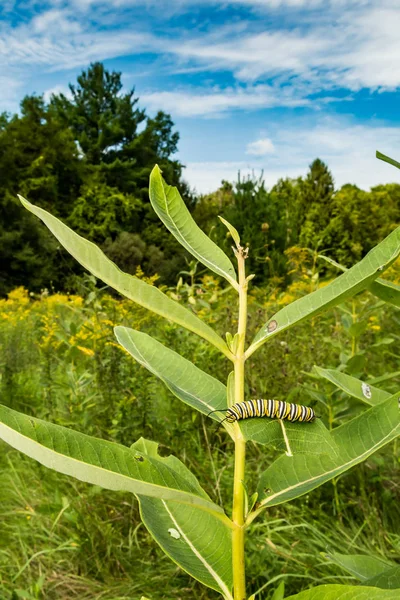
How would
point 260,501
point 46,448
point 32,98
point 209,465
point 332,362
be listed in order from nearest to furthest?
1. point 46,448
2. point 260,501
3. point 209,465
4. point 332,362
5. point 32,98

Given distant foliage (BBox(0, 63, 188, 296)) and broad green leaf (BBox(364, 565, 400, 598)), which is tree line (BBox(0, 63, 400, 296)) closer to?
distant foliage (BBox(0, 63, 188, 296))

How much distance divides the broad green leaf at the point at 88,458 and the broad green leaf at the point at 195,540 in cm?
14

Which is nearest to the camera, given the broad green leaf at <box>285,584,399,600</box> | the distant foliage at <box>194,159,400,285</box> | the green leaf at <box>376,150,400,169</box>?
the broad green leaf at <box>285,584,399,600</box>

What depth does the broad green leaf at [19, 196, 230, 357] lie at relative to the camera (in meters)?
0.57

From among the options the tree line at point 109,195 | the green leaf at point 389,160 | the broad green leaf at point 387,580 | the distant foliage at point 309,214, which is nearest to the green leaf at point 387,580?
the broad green leaf at point 387,580

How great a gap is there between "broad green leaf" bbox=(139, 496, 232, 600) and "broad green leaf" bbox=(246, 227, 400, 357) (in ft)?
0.82

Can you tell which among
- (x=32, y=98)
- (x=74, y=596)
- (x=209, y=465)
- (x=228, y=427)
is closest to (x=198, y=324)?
(x=228, y=427)

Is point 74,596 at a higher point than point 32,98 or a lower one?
lower

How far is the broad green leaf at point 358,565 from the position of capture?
75 centimetres

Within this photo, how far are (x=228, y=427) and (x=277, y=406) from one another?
92mm

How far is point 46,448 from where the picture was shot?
1.58ft

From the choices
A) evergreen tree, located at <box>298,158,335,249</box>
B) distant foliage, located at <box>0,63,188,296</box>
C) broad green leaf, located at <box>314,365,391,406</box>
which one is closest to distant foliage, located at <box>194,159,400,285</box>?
evergreen tree, located at <box>298,158,335,249</box>

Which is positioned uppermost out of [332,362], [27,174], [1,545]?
[27,174]

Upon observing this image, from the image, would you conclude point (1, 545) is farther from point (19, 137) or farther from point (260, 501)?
point (19, 137)
